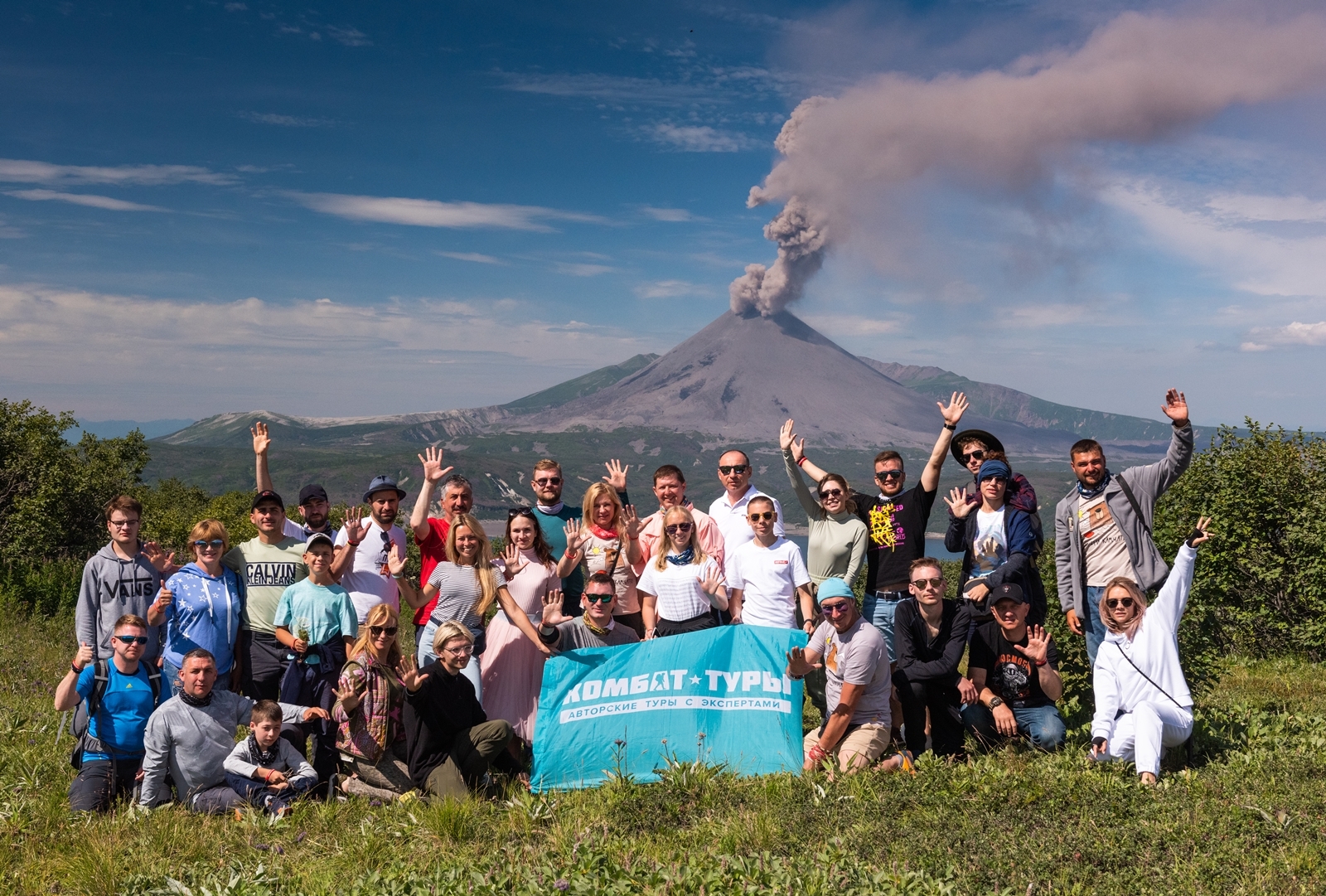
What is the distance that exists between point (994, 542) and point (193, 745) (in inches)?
280

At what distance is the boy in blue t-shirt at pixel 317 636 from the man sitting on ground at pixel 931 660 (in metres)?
5.00

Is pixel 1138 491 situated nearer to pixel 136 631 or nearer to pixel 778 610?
pixel 778 610

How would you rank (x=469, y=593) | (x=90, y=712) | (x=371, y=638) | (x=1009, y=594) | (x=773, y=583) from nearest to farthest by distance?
(x=90, y=712)
(x=371, y=638)
(x=1009, y=594)
(x=469, y=593)
(x=773, y=583)

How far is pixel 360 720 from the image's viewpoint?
24.9 ft

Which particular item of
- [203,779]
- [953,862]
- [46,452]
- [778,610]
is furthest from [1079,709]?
[46,452]

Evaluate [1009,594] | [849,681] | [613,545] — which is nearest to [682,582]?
[613,545]

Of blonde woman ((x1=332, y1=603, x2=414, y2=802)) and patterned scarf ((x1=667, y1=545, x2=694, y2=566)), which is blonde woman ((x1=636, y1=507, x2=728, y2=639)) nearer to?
patterned scarf ((x1=667, y1=545, x2=694, y2=566))

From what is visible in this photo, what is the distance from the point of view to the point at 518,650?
8.63 m

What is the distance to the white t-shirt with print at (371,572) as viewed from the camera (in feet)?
28.6

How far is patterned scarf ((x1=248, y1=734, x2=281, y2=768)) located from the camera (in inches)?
294

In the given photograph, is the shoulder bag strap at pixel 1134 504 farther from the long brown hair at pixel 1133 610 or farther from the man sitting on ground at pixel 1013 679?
the man sitting on ground at pixel 1013 679

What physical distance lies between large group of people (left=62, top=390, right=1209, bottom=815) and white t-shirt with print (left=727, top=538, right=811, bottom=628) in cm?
2

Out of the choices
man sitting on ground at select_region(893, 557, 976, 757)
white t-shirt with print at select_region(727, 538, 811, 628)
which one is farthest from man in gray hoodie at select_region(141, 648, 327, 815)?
man sitting on ground at select_region(893, 557, 976, 757)

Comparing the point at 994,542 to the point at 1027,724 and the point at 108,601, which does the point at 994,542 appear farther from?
the point at 108,601
